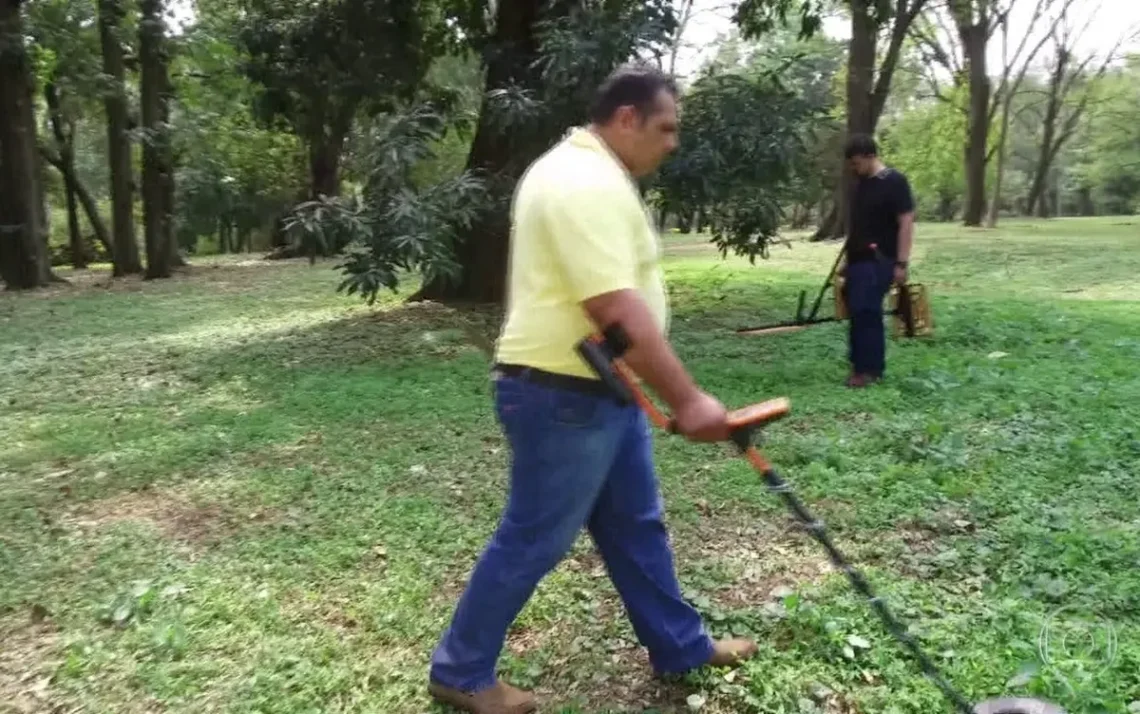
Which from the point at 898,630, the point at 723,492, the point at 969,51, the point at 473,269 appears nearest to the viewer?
the point at 898,630

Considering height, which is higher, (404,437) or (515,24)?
(515,24)

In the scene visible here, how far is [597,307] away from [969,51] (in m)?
30.6

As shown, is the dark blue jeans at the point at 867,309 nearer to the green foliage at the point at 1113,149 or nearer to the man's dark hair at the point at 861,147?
the man's dark hair at the point at 861,147

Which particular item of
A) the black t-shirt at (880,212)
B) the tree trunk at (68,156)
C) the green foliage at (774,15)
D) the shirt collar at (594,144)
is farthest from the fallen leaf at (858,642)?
the tree trunk at (68,156)

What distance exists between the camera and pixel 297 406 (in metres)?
7.05

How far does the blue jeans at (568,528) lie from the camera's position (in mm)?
2666

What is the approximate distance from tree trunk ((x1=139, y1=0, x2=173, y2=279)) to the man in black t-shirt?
12.6 meters

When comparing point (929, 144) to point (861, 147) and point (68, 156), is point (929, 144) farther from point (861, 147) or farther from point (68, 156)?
point (861, 147)

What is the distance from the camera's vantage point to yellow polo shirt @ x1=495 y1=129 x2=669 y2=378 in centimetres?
243

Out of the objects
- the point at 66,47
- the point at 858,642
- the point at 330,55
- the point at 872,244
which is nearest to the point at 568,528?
the point at 858,642

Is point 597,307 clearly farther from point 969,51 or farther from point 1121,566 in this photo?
point 969,51

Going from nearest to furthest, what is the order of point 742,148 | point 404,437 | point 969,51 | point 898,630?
point 898,630
point 404,437
point 742,148
point 969,51

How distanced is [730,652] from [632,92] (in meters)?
1.64

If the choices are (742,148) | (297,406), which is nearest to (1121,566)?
(297,406)
